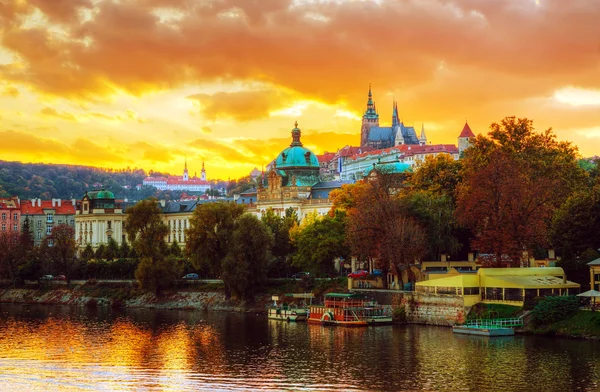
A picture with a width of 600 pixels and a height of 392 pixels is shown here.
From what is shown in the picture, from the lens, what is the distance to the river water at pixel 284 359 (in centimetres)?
5225

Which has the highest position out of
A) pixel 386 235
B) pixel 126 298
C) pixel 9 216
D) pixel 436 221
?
pixel 9 216

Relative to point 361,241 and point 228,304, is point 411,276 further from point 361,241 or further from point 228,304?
point 228,304

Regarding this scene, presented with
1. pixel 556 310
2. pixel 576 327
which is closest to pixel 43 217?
pixel 556 310

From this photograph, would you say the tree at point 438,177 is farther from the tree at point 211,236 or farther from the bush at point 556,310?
the bush at point 556,310

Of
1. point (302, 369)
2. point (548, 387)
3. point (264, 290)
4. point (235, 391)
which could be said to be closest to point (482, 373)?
point (548, 387)

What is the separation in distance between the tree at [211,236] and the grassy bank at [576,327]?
4151 centimetres

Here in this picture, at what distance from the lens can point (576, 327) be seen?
6781 cm

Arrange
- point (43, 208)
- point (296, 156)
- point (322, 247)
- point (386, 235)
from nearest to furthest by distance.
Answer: point (386, 235), point (322, 247), point (296, 156), point (43, 208)

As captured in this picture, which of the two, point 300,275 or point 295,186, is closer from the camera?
point 300,275

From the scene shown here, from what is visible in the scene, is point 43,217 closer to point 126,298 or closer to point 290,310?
point 126,298

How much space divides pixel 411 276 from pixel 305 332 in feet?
47.1

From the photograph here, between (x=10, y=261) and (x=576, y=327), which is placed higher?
(x=10, y=261)

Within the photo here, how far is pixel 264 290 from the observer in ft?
330

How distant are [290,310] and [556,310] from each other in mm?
26434
